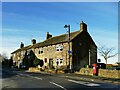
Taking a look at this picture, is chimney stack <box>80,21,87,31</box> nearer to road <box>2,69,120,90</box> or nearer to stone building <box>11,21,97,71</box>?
stone building <box>11,21,97,71</box>

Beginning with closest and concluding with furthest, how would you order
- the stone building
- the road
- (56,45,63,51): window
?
the road < the stone building < (56,45,63,51): window

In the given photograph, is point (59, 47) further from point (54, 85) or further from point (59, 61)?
point (54, 85)

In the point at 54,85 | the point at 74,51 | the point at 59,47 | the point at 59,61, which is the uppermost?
the point at 59,47

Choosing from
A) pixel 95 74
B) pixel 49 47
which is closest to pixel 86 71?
pixel 95 74

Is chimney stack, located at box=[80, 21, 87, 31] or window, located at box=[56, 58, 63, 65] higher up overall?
chimney stack, located at box=[80, 21, 87, 31]

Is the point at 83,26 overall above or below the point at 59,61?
above

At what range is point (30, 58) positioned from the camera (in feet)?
214

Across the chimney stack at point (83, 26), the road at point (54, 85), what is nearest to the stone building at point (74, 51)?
the chimney stack at point (83, 26)

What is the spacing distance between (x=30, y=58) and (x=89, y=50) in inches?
842

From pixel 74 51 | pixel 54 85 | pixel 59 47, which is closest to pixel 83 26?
pixel 74 51

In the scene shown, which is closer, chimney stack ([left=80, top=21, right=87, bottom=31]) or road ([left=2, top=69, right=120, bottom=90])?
road ([left=2, top=69, right=120, bottom=90])

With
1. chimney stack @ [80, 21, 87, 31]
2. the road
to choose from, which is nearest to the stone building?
chimney stack @ [80, 21, 87, 31]

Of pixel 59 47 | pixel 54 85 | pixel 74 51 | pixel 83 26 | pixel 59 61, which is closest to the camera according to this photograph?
pixel 54 85

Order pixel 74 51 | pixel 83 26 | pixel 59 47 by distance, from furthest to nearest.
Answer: pixel 59 47
pixel 83 26
pixel 74 51
